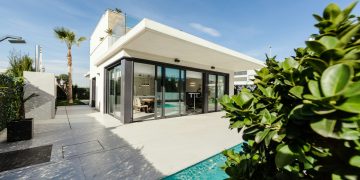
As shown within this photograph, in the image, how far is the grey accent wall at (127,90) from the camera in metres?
7.52

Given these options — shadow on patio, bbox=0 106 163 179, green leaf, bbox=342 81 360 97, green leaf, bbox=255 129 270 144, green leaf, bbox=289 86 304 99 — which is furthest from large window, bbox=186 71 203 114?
green leaf, bbox=342 81 360 97

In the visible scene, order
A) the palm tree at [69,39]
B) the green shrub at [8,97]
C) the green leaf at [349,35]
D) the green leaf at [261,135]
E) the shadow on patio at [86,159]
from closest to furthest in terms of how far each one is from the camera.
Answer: the green leaf at [349,35]
the green leaf at [261,135]
the shadow on patio at [86,159]
the green shrub at [8,97]
the palm tree at [69,39]

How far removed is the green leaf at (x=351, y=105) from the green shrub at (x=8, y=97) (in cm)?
772

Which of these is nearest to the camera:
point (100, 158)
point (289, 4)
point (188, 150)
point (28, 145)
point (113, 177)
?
point (113, 177)

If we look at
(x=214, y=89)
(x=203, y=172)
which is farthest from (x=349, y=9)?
(x=214, y=89)

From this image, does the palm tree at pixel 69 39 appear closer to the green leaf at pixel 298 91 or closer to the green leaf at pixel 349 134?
the green leaf at pixel 298 91

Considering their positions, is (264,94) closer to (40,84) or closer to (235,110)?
(235,110)

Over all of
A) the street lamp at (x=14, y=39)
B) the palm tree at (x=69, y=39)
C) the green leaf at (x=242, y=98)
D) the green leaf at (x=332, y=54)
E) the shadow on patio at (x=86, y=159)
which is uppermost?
the palm tree at (x=69, y=39)

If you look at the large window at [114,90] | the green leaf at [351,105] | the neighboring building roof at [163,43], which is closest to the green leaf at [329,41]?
the green leaf at [351,105]

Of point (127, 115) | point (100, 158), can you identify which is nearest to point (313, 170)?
point (100, 158)

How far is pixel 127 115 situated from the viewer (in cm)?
755

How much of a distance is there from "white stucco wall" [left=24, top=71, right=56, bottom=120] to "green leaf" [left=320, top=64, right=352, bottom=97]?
34.7ft

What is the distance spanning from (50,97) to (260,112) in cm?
1043

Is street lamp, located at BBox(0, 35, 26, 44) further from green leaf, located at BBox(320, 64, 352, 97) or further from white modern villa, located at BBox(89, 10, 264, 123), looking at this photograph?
green leaf, located at BBox(320, 64, 352, 97)
